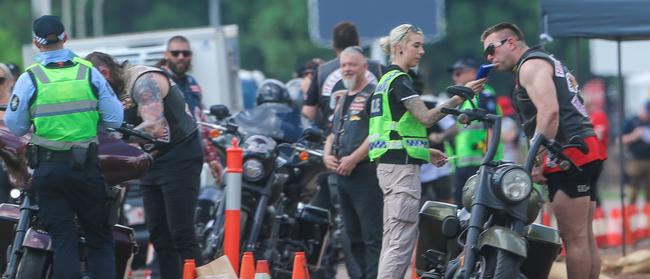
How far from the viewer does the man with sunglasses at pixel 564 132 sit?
965cm

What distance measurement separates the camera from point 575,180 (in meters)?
→ 9.75

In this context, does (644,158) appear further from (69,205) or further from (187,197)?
(69,205)

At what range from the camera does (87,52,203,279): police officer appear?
10.4 meters

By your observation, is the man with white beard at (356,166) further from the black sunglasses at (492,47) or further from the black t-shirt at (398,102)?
the black sunglasses at (492,47)

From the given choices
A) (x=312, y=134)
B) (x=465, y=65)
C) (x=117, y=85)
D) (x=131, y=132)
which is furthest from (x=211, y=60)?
(x=131, y=132)

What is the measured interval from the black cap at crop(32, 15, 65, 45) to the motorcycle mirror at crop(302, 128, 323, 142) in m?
2.80

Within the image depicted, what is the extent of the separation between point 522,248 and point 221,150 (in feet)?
14.5

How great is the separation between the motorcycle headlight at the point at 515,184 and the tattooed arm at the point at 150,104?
2.52 meters

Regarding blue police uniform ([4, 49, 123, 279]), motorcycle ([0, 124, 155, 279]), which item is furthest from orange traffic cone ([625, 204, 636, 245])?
blue police uniform ([4, 49, 123, 279])

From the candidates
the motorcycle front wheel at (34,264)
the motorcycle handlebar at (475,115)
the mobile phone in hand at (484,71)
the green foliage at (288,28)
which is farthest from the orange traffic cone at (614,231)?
the green foliage at (288,28)

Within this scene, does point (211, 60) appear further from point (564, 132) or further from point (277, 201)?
point (564, 132)

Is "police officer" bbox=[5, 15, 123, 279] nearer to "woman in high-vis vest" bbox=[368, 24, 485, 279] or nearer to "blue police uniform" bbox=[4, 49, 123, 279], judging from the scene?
"blue police uniform" bbox=[4, 49, 123, 279]

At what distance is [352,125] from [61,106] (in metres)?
2.50

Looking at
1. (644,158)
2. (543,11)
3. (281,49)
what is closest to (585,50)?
(281,49)
